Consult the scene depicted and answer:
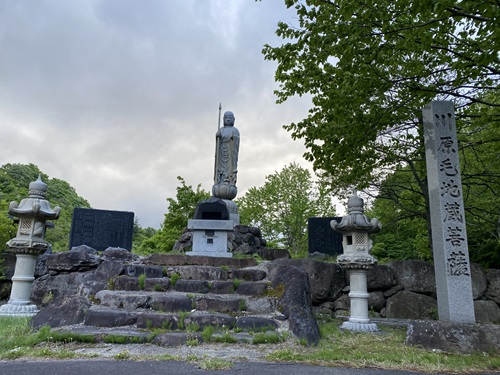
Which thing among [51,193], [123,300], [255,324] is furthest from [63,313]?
[51,193]

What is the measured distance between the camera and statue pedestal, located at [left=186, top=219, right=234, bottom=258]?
8914mm

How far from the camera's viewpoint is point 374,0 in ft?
17.4

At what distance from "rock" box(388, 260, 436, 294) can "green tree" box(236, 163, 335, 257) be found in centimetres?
1406

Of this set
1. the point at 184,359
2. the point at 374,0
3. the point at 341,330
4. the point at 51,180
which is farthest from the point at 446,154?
the point at 51,180

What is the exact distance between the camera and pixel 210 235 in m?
9.05

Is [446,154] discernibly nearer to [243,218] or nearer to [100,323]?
[100,323]

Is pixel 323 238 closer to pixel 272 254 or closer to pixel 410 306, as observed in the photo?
pixel 272 254

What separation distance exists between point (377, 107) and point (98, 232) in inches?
318

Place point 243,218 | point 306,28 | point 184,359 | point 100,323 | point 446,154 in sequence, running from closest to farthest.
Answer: point 184,359
point 100,323
point 446,154
point 306,28
point 243,218

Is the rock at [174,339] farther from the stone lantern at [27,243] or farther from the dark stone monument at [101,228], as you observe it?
the dark stone monument at [101,228]

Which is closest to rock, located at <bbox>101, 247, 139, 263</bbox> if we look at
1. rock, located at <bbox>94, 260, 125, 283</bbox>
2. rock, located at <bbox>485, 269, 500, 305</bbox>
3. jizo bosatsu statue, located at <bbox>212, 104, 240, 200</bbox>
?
rock, located at <bbox>94, 260, 125, 283</bbox>

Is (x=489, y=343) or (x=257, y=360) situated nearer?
(x=257, y=360)

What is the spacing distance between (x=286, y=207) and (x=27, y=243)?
17.7 metres

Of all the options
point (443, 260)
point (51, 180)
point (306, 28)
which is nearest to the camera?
point (443, 260)
